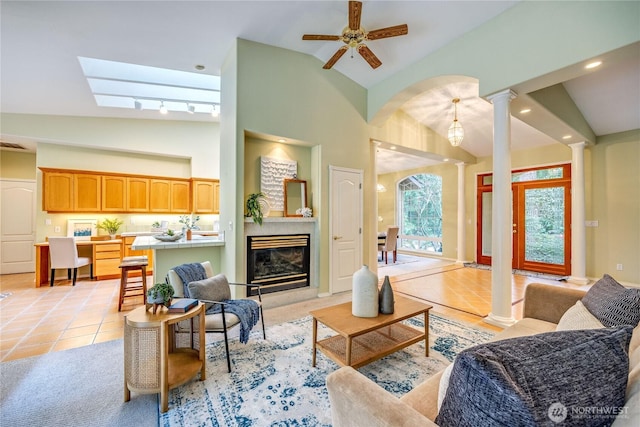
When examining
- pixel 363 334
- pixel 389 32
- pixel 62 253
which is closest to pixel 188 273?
pixel 363 334

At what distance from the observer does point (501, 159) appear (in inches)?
124

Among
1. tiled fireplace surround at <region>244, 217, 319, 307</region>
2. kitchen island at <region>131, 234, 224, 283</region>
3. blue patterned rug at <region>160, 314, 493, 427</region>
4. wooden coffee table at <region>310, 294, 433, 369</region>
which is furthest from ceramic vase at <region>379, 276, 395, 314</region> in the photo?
kitchen island at <region>131, 234, 224, 283</region>

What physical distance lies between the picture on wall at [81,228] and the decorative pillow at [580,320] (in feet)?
24.5

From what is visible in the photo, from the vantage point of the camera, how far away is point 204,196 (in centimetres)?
683

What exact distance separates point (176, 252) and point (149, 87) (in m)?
3.51

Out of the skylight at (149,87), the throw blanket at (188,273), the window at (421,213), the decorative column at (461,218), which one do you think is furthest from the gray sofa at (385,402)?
the window at (421,213)

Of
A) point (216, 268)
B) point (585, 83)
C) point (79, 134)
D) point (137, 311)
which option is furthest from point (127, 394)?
point (585, 83)

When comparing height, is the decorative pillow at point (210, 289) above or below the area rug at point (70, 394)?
above

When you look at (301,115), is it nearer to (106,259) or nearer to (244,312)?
(244,312)

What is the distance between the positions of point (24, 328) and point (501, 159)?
5881 millimetres

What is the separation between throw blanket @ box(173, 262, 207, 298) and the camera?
8.18ft

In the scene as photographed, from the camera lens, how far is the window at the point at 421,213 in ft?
27.0

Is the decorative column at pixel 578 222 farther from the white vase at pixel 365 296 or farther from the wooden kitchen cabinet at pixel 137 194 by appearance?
the wooden kitchen cabinet at pixel 137 194

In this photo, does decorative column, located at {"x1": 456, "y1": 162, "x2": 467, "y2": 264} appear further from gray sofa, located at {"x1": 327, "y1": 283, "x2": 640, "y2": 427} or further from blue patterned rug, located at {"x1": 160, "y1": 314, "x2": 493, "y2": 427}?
gray sofa, located at {"x1": 327, "y1": 283, "x2": 640, "y2": 427}
